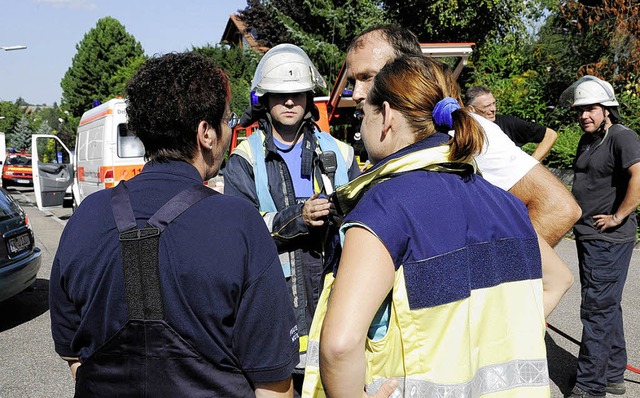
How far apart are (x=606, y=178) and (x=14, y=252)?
5.78m

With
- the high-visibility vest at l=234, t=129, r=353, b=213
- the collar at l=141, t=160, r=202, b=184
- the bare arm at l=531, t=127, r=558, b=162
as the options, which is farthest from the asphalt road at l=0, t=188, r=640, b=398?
the collar at l=141, t=160, r=202, b=184

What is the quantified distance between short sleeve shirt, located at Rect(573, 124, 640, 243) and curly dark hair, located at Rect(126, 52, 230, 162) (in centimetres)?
343

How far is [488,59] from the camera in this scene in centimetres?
2016

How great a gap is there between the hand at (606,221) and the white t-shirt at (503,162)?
271 centimetres

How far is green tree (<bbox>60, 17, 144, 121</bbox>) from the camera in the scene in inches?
1996

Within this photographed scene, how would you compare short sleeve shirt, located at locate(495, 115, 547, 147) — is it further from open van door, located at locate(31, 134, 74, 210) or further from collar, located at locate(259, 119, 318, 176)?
open van door, located at locate(31, 134, 74, 210)

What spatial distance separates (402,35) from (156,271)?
61.0 inches

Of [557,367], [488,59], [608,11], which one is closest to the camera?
[557,367]

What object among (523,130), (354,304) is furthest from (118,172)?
(354,304)

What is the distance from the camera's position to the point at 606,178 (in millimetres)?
4707

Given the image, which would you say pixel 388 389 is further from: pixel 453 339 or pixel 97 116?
pixel 97 116

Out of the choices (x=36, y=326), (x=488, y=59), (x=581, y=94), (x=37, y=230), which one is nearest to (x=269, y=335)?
(x=581, y=94)

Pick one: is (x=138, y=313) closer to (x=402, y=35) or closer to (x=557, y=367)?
(x=402, y=35)

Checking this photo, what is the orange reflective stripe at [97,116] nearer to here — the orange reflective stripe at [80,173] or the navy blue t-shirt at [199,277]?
the orange reflective stripe at [80,173]
